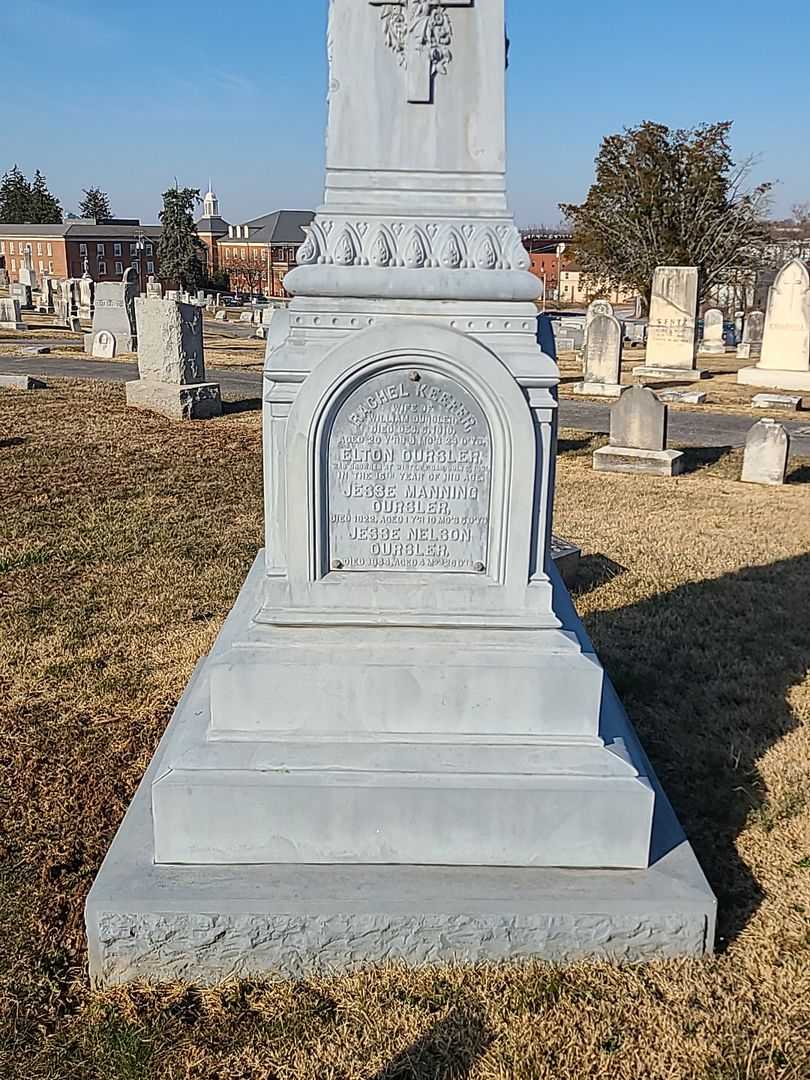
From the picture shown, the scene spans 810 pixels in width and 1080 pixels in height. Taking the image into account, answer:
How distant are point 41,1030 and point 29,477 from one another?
744cm

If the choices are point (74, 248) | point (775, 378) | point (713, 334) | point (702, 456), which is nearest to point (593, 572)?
point (702, 456)

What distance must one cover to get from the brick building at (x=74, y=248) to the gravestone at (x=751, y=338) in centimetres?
5593

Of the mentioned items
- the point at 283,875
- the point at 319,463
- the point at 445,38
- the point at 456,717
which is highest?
the point at 445,38

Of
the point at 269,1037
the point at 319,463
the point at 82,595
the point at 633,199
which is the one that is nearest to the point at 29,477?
the point at 82,595

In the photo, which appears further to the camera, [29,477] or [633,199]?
[633,199]

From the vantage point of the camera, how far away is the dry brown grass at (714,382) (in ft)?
51.5

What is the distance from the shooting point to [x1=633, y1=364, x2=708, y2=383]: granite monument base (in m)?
19.3

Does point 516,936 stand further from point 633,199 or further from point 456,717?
point 633,199

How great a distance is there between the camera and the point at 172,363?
42.2 feet

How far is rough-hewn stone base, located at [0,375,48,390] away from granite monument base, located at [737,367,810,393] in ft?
44.0

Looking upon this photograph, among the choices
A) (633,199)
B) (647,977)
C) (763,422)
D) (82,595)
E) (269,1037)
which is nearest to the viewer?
(269,1037)

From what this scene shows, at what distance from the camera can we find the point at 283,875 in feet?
9.48

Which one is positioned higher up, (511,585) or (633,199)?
(633,199)

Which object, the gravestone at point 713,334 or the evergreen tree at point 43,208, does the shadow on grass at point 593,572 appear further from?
the evergreen tree at point 43,208
